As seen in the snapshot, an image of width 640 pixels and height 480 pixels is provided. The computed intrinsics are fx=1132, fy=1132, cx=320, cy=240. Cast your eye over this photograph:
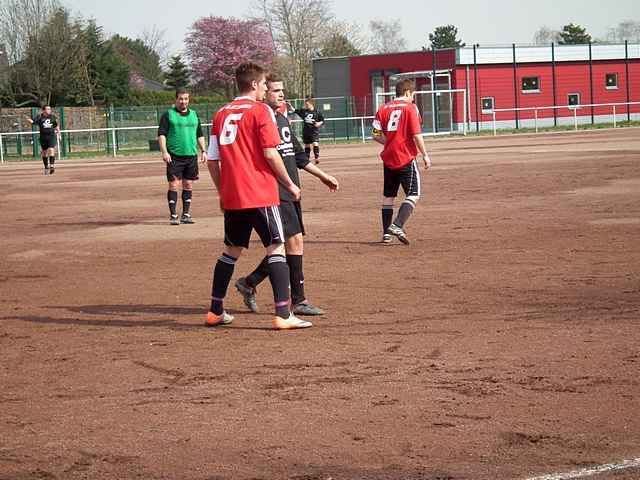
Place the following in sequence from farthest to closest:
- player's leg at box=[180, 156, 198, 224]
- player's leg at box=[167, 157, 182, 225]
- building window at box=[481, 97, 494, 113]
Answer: building window at box=[481, 97, 494, 113] < player's leg at box=[180, 156, 198, 224] < player's leg at box=[167, 157, 182, 225]

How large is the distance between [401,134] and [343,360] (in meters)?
7.06

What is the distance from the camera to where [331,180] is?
9.39 m

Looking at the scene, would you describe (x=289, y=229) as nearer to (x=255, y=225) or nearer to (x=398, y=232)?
(x=255, y=225)

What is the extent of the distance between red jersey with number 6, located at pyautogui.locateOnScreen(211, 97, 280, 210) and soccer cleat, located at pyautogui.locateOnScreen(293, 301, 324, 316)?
3.62 feet

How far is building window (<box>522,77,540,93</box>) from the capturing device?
6600 centimetres

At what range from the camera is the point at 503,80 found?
64812 millimetres

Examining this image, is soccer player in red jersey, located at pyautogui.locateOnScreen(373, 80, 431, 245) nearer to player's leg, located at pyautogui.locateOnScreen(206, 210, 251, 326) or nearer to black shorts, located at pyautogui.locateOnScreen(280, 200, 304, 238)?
black shorts, located at pyautogui.locateOnScreen(280, 200, 304, 238)

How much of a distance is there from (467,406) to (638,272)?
200 inches

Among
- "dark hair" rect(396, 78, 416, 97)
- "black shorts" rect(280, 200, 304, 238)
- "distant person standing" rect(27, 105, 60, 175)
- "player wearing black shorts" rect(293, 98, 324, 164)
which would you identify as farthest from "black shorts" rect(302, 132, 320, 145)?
"black shorts" rect(280, 200, 304, 238)

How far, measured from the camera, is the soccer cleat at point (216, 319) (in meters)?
8.54

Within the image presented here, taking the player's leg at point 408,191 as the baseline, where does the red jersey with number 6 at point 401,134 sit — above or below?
above

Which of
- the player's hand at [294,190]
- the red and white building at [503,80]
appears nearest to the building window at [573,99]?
the red and white building at [503,80]

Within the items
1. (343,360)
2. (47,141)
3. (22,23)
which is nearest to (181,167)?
(343,360)

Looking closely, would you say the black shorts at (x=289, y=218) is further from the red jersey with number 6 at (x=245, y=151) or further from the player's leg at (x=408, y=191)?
the player's leg at (x=408, y=191)
